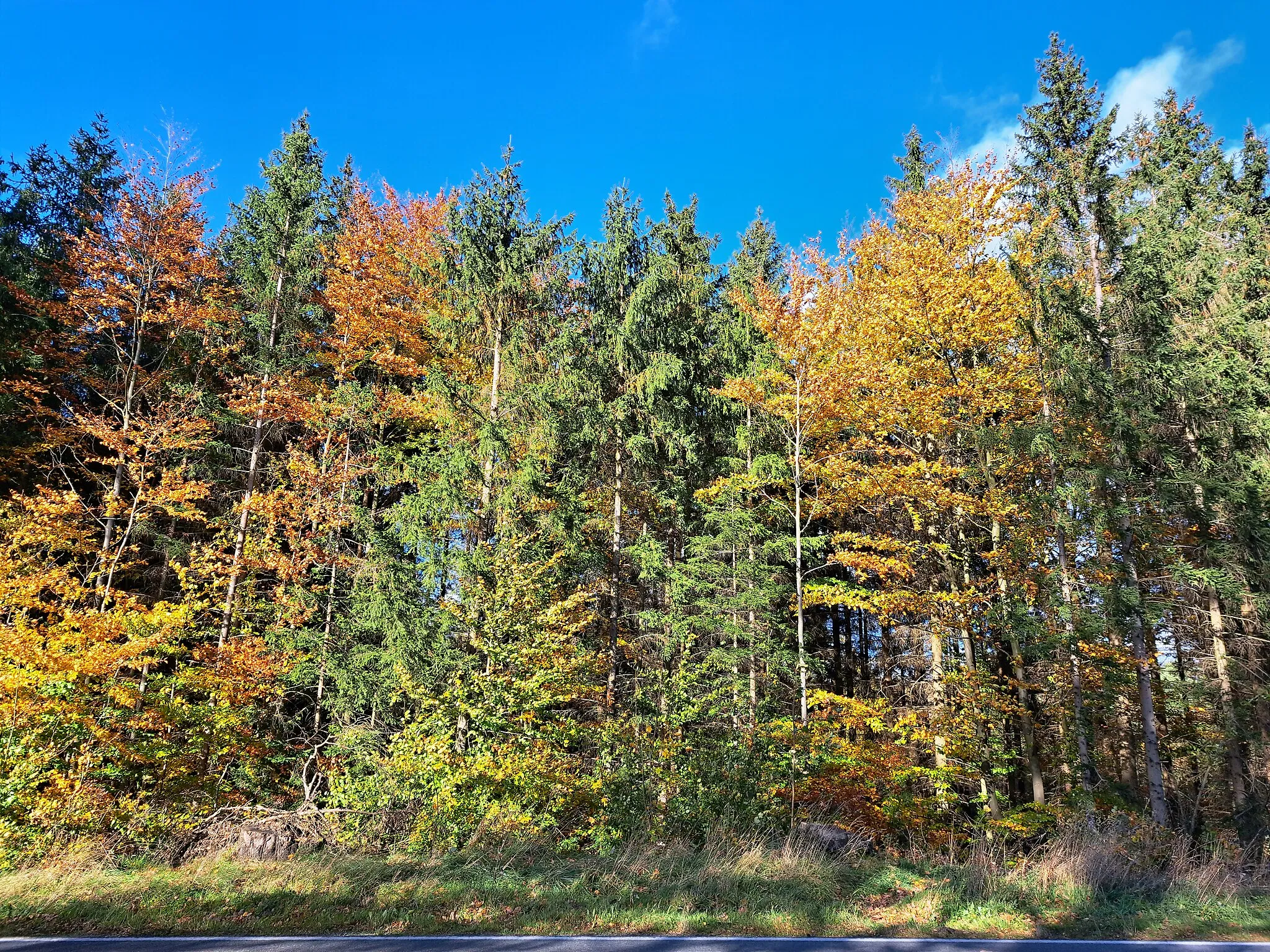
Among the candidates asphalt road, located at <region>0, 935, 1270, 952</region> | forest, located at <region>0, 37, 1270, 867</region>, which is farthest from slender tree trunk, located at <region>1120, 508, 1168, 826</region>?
asphalt road, located at <region>0, 935, 1270, 952</region>

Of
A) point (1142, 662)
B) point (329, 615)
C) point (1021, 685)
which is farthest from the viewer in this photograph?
point (329, 615)

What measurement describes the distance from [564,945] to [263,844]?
5182mm

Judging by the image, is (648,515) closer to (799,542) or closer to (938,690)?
(799,542)

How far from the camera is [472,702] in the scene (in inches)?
405

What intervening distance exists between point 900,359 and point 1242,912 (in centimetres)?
972

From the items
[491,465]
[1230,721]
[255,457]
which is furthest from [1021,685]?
[255,457]

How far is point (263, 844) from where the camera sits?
8375 millimetres

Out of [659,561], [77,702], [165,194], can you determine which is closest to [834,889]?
[659,561]

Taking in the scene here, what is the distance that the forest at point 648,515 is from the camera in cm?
1029

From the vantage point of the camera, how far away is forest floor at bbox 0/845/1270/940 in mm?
6180

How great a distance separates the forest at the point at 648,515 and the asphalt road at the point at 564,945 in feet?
10.5

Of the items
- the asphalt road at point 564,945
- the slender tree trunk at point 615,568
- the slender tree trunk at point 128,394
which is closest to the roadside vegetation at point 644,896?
the asphalt road at point 564,945

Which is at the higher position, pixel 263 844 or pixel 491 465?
pixel 491 465

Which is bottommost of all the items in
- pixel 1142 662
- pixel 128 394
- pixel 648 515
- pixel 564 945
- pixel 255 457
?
pixel 564 945
